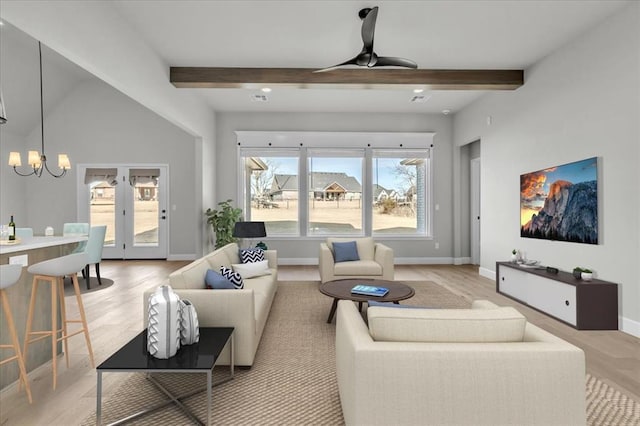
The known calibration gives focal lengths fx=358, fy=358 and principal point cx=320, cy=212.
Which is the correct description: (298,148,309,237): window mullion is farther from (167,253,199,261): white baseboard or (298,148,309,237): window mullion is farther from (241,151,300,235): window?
(167,253,199,261): white baseboard

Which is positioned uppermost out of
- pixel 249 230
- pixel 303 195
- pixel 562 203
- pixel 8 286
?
pixel 303 195

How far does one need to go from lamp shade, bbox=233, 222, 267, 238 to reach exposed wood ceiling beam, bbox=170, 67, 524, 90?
75.7 inches

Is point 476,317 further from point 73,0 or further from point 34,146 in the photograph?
point 34,146

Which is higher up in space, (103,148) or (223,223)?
(103,148)

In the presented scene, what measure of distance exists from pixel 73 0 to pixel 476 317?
3.61 m

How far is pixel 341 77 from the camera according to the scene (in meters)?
4.74

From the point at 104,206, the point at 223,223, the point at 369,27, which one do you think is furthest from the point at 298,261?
the point at 369,27

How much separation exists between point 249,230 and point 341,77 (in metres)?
2.41

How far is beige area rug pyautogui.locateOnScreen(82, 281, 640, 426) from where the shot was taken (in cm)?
197

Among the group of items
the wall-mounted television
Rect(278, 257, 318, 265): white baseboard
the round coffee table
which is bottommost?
Rect(278, 257, 318, 265): white baseboard

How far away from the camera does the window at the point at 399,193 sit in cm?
727

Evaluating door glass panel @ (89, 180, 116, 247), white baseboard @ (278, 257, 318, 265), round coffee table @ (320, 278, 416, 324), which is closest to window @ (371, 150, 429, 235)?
white baseboard @ (278, 257, 318, 265)

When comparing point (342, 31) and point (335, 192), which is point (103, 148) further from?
point (342, 31)

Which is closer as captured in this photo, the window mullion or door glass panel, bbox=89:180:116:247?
the window mullion
